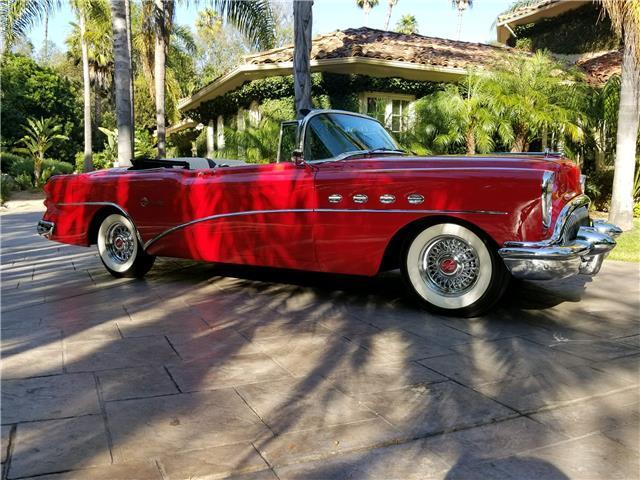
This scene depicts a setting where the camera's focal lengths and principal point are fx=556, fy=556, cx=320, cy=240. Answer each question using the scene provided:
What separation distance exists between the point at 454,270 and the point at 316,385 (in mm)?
1731

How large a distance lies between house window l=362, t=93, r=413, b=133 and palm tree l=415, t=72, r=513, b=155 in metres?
1.38

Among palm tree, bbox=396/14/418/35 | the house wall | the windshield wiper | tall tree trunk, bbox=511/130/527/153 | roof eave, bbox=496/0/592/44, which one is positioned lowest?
the windshield wiper

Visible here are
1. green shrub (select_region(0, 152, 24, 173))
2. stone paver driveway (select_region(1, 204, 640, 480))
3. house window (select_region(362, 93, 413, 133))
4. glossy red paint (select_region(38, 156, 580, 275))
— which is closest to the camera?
stone paver driveway (select_region(1, 204, 640, 480))

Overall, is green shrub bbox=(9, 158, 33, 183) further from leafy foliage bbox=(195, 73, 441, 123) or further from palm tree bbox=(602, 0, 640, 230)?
palm tree bbox=(602, 0, 640, 230)

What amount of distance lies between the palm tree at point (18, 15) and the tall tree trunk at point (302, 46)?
26.8 ft

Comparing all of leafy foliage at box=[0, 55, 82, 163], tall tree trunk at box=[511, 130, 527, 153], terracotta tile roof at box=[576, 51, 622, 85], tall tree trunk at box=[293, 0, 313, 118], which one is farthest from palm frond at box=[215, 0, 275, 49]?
leafy foliage at box=[0, 55, 82, 163]

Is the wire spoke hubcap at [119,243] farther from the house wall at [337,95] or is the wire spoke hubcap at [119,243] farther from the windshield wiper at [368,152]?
the house wall at [337,95]

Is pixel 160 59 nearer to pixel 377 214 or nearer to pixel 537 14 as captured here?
pixel 537 14

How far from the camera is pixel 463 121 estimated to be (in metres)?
12.5

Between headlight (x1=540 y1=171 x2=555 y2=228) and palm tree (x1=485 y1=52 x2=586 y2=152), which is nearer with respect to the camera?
headlight (x1=540 y1=171 x2=555 y2=228)

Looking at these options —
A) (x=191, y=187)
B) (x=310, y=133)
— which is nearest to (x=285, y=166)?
(x=310, y=133)

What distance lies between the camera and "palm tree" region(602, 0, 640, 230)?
28.0ft

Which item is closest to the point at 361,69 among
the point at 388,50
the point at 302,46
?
the point at 388,50

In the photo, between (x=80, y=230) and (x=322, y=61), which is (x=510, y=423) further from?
(x=322, y=61)
